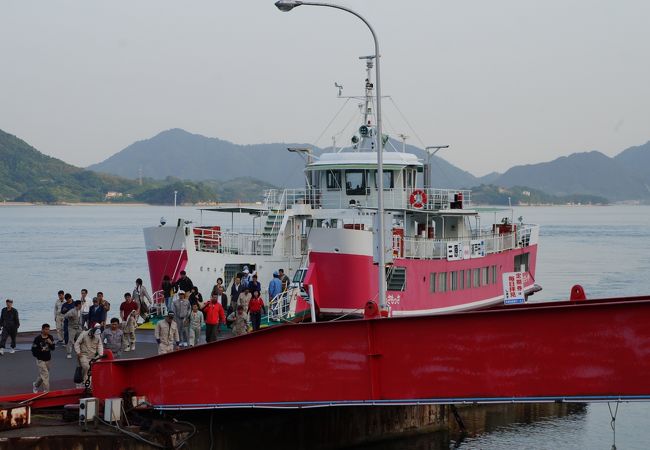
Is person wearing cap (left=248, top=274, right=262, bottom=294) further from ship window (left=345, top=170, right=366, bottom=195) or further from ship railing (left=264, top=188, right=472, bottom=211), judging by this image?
ship window (left=345, top=170, right=366, bottom=195)

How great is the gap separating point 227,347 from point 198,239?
1544 cm

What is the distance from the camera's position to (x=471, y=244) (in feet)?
125

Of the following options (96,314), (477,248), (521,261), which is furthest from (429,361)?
(521,261)

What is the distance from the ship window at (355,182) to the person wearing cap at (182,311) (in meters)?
12.5

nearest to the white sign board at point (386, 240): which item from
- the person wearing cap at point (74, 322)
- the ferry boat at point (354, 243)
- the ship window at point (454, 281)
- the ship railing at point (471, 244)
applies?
the ferry boat at point (354, 243)

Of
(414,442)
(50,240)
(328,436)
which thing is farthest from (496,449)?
(50,240)

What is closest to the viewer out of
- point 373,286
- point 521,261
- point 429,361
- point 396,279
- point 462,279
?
point 429,361

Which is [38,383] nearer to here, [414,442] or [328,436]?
[328,436]

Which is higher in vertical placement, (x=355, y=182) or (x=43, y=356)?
(x=355, y=182)

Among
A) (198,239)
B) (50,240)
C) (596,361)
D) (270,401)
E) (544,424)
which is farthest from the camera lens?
Result: (50,240)

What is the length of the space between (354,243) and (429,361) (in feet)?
48.7

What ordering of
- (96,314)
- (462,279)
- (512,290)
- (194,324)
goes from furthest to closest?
(462,279), (96,314), (194,324), (512,290)

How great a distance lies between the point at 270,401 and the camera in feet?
57.8

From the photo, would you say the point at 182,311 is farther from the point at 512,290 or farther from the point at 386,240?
the point at 512,290
